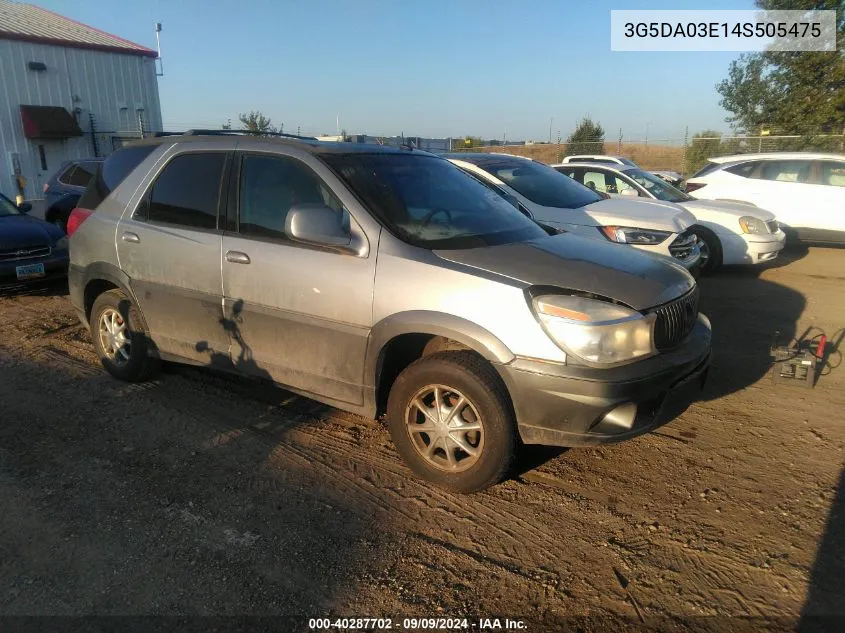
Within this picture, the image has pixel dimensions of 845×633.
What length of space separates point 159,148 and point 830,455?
16.4 feet

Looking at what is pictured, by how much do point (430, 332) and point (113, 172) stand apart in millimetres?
3161

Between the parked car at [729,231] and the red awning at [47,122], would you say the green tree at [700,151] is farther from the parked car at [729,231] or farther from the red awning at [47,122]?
the red awning at [47,122]

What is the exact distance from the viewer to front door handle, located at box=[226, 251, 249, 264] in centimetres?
387

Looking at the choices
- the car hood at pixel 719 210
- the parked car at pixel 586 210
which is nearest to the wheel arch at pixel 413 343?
the parked car at pixel 586 210

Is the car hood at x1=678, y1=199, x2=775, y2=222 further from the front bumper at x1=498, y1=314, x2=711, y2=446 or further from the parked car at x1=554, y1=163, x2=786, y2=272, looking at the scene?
the front bumper at x1=498, y1=314, x2=711, y2=446

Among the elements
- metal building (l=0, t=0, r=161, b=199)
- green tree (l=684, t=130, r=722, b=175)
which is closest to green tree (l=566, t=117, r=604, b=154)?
green tree (l=684, t=130, r=722, b=175)

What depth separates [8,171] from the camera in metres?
22.1

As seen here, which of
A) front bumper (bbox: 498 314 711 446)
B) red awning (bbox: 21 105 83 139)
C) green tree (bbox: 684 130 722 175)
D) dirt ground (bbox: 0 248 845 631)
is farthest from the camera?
green tree (bbox: 684 130 722 175)

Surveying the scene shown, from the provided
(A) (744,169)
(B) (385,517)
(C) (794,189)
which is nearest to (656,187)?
(A) (744,169)

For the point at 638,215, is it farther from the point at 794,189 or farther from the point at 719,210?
the point at 794,189

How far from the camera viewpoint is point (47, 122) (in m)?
22.2

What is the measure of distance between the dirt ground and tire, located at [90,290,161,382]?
16 cm

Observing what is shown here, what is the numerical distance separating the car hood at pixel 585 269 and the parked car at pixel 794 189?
8.50m

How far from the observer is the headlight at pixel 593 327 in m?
2.97
